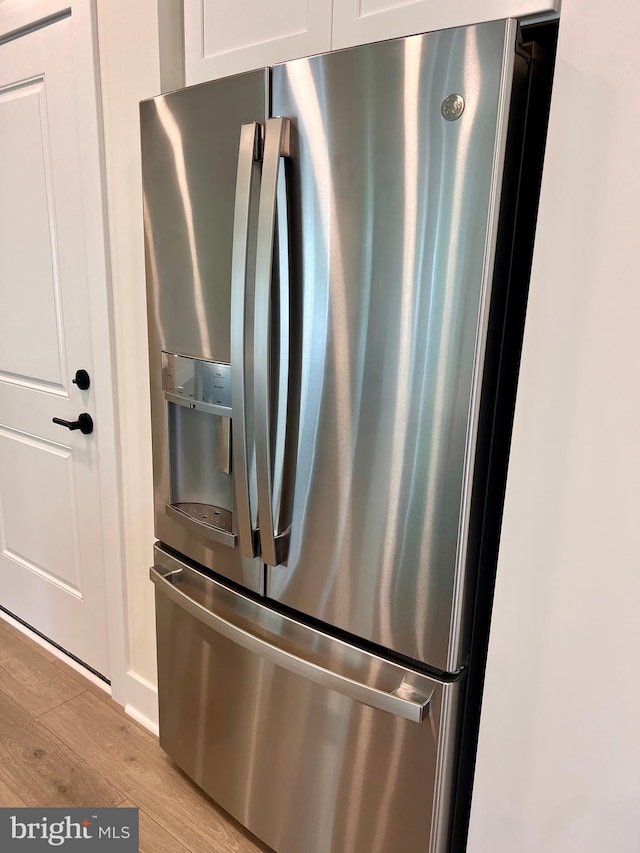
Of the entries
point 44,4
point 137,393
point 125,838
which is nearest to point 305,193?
point 137,393

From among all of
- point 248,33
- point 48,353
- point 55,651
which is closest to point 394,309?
point 248,33

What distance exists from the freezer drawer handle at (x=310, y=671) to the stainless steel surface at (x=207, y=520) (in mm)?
172

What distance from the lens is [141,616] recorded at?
1897mm

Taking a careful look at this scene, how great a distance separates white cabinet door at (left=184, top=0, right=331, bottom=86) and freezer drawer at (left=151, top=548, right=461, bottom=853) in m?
1.14

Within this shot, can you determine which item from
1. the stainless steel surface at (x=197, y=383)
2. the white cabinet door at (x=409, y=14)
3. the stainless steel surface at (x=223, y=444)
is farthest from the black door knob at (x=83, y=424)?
the white cabinet door at (x=409, y=14)

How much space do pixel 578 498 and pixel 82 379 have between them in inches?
57.3

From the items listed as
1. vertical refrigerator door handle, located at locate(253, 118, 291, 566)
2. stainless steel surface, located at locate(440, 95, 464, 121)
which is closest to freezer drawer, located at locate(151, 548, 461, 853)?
vertical refrigerator door handle, located at locate(253, 118, 291, 566)

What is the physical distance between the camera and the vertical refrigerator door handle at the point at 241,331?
110 centimetres

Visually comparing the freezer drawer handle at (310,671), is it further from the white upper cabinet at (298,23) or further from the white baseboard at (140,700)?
the white upper cabinet at (298,23)

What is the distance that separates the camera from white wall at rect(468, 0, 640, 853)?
2.81 feet

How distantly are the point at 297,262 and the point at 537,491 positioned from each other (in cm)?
57

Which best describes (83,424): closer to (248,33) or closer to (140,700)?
(140,700)

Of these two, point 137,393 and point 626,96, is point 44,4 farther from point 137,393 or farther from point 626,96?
point 626,96

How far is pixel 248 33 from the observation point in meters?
1.25
